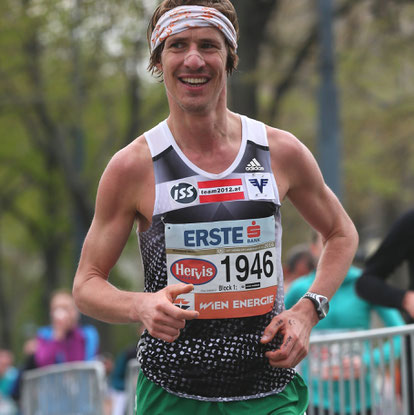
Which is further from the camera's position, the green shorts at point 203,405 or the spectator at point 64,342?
the spectator at point 64,342

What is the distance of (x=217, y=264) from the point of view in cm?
305

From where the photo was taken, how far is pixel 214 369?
121 inches

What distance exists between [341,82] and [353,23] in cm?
137

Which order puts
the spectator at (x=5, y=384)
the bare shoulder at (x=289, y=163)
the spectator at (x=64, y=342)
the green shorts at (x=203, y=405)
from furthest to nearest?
the spectator at (x=5, y=384) → the spectator at (x=64, y=342) → the bare shoulder at (x=289, y=163) → the green shorts at (x=203, y=405)

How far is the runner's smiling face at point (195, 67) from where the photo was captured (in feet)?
9.87

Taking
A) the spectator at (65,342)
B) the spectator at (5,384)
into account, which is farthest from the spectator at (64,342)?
the spectator at (5,384)

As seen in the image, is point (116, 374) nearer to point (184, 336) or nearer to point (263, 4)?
point (263, 4)

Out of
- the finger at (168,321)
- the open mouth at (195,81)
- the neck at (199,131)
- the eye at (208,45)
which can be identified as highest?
the eye at (208,45)

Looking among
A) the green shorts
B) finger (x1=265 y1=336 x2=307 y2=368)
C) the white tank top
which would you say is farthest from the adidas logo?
the green shorts

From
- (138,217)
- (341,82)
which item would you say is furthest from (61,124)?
(138,217)

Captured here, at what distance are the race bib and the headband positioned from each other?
634mm

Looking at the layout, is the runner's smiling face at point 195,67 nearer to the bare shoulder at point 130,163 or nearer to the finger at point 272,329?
the bare shoulder at point 130,163

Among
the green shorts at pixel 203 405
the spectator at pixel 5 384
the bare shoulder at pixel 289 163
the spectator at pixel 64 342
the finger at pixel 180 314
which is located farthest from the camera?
the spectator at pixel 5 384

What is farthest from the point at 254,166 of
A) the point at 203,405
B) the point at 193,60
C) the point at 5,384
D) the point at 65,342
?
the point at 5,384
